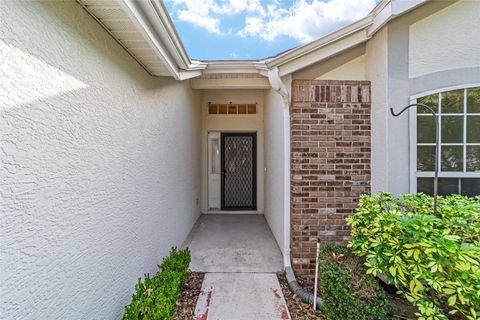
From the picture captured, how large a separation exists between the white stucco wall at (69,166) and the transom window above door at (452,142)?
3971mm

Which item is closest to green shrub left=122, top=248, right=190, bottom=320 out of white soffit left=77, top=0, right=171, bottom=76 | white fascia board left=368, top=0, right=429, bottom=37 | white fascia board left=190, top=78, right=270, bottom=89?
white soffit left=77, top=0, right=171, bottom=76

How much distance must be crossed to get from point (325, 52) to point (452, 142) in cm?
223

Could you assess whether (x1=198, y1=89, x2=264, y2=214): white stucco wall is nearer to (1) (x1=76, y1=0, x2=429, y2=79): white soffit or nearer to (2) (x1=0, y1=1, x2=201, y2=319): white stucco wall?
(1) (x1=76, y1=0, x2=429, y2=79): white soffit

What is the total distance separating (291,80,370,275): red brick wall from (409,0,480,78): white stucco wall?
747mm

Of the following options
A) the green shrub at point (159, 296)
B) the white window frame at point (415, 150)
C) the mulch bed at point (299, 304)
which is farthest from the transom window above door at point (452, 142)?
the green shrub at point (159, 296)

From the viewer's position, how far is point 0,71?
133 cm

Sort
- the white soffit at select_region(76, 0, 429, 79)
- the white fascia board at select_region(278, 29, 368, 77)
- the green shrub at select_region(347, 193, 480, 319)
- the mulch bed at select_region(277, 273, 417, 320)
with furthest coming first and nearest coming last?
the white fascia board at select_region(278, 29, 368, 77) → the mulch bed at select_region(277, 273, 417, 320) → the white soffit at select_region(76, 0, 429, 79) → the green shrub at select_region(347, 193, 480, 319)

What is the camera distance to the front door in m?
7.83

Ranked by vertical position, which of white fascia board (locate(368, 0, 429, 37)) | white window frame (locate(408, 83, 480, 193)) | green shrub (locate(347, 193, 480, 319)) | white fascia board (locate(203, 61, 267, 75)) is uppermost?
white fascia board (locate(368, 0, 429, 37))

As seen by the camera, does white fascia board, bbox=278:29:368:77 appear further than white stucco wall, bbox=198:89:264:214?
No

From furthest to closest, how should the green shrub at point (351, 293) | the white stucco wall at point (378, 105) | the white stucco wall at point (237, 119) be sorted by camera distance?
the white stucco wall at point (237, 119)
the white stucco wall at point (378, 105)
the green shrub at point (351, 293)

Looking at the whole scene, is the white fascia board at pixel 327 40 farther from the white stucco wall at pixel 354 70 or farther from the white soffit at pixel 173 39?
the white stucco wall at pixel 354 70

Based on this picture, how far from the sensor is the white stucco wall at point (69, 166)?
1.40 metres

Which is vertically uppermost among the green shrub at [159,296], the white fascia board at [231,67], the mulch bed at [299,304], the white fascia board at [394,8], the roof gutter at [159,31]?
the white fascia board at [394,8]
